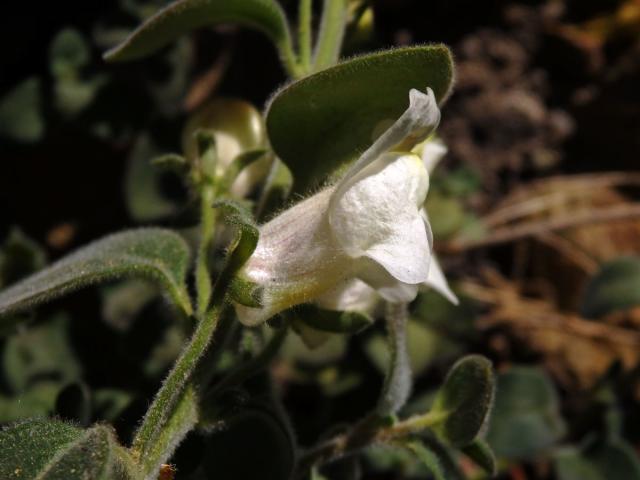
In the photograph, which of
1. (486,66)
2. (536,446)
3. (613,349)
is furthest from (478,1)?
(536,446)

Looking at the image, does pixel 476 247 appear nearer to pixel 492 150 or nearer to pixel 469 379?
pixel 492 150

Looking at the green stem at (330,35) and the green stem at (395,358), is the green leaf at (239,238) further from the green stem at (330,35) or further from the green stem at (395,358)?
the green stem at (330,35)

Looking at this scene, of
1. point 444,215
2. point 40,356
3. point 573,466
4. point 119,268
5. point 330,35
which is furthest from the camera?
point 444,215

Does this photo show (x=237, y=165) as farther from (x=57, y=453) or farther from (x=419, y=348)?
(x=419, y=348)

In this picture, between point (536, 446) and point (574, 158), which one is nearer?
point (536, 446)

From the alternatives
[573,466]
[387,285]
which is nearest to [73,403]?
[387,285]

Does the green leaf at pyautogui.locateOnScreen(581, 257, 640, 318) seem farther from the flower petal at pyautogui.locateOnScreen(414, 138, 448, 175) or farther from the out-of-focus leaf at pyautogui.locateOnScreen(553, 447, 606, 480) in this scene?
the flower petal at pyautogui.locateOnScreen(414, 138, 448, 175)
